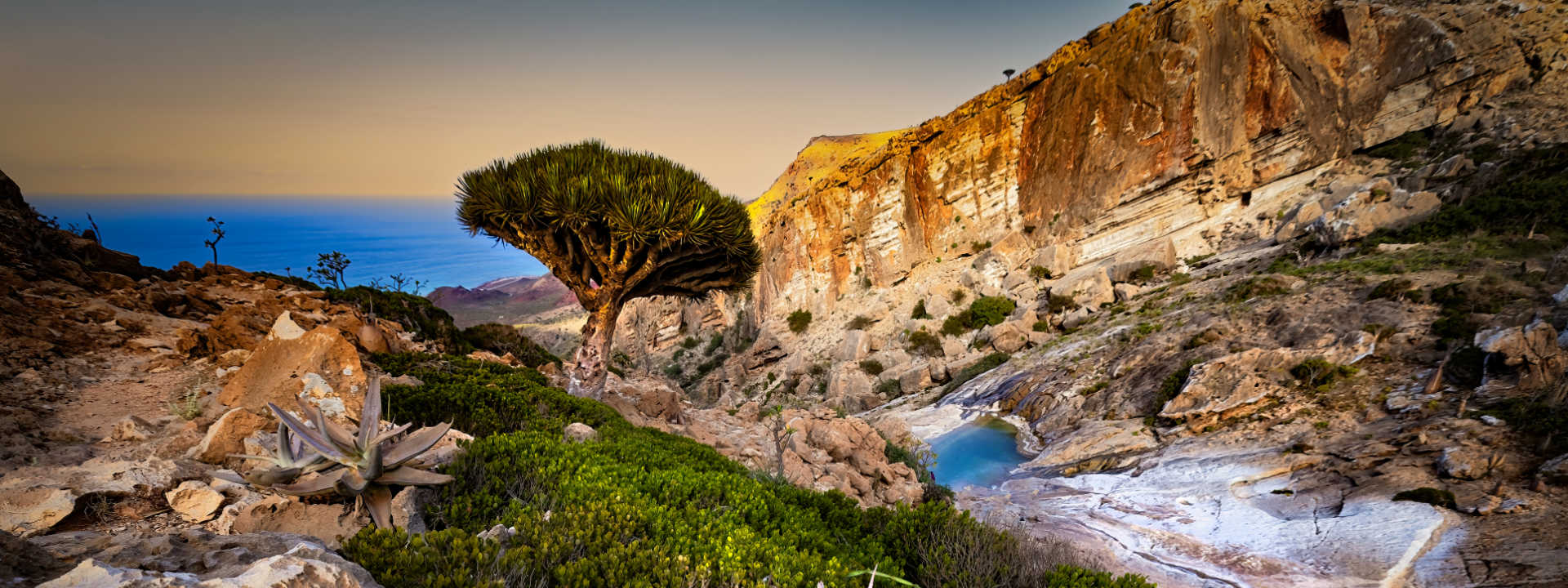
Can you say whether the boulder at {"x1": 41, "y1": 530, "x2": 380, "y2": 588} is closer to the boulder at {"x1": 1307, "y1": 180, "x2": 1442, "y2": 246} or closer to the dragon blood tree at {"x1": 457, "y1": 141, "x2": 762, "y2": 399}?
the dragon blood tree at {"x1": 457, "y1": 141, "x2": 762, "y2": 399}

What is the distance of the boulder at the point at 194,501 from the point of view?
3760mm

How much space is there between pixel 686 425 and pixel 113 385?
27.7 ft

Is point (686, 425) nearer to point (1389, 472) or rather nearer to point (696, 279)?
point (696, 279)

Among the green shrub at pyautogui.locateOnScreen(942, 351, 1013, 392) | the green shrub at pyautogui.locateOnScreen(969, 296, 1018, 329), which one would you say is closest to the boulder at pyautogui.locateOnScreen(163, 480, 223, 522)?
the green shrub at pyautogui.locateOnScreen(942, 351, 1013, 392)

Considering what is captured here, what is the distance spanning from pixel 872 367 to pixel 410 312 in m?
22.2

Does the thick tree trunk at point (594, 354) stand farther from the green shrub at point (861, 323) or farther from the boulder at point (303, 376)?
the green shrub at point (861, 323)

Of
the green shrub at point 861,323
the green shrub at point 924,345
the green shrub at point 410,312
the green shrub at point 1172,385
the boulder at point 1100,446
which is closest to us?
the green shrub at point 410,312

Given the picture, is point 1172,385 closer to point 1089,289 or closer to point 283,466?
point 1089,289

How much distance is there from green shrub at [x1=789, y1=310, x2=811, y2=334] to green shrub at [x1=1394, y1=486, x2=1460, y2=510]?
113 ft

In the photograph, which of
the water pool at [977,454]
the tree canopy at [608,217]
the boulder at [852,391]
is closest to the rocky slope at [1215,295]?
the boulder at [852,391]

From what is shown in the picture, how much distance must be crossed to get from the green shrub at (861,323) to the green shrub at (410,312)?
26993 millimetres

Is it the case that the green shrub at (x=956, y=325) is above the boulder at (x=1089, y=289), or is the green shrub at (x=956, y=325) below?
below

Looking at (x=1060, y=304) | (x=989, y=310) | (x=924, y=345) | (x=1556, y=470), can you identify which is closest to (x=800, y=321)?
(x=924, y=345)

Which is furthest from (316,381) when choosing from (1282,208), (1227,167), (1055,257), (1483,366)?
(1227,167)
